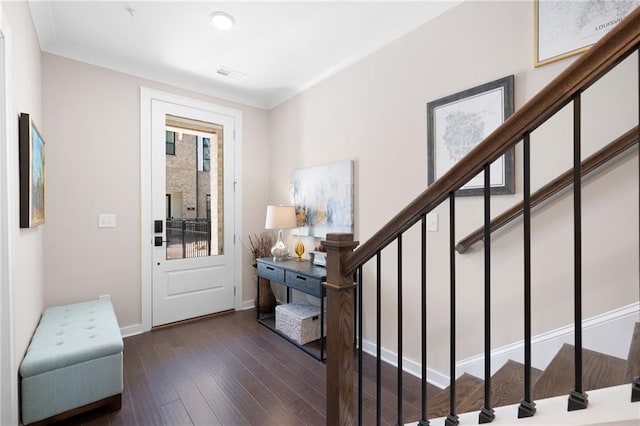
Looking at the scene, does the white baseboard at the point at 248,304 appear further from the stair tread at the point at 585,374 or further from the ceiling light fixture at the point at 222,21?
the stair tread at the point at 585,374

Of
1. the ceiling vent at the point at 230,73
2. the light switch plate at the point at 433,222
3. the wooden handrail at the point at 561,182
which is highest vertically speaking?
the ceiling vent at the point at 230,73

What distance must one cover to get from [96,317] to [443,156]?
2915mm

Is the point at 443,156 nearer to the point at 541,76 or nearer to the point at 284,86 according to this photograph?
the point at 541,76

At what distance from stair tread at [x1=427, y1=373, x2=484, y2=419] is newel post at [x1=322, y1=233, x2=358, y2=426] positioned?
1.47ft

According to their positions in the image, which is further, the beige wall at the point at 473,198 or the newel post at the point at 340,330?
the beige wall at the point at 473,198

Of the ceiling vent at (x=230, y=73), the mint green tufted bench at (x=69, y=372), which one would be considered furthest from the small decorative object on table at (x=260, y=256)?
the ceiling vent at (x=230, y=73)

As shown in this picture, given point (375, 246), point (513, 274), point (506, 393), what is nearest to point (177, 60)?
point (375, 246)

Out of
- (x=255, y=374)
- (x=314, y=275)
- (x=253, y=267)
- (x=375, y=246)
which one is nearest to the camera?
(x=375, y=246)

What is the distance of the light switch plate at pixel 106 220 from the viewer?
9.89 ft

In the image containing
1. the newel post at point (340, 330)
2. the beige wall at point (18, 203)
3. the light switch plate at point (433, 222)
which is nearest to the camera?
the newel post at point (340, 330)

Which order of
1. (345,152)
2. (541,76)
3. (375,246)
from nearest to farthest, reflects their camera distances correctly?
(375,246) → (541,76) → (345,152)

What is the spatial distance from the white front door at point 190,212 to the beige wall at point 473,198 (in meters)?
1.36

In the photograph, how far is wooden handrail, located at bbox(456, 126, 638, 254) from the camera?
1406 mm

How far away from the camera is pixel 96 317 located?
95.0 inches
